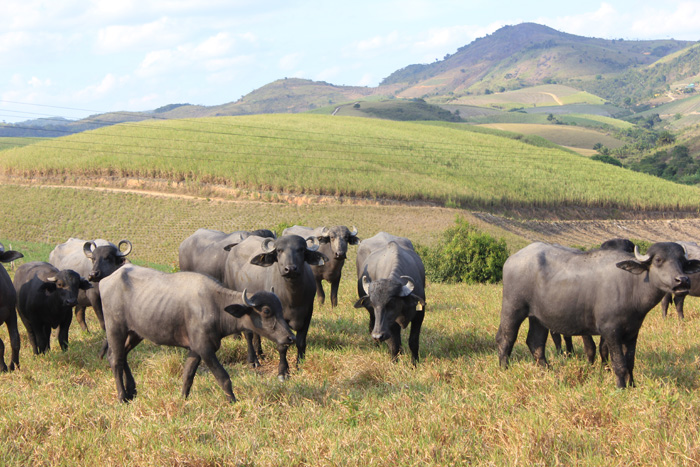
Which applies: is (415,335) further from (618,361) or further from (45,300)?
(45,300)

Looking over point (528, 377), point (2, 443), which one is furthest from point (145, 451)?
point (528, 377)

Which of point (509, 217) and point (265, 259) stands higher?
point (265, 259)

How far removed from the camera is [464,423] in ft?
20.8

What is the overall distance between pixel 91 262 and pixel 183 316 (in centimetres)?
656

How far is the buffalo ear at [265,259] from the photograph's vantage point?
395 inches

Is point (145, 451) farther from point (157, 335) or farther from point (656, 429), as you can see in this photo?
point (656, 429)

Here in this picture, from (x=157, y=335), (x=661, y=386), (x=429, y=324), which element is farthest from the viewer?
(x=429, y=324)

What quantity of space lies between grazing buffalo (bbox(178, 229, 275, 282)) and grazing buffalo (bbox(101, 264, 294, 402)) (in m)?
4.73

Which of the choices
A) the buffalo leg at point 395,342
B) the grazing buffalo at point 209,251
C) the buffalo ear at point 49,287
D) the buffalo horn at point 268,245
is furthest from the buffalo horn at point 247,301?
the grazing buffalo at point 209,251

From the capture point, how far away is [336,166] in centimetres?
6475

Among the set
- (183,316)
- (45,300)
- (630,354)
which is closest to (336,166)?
(45,300)

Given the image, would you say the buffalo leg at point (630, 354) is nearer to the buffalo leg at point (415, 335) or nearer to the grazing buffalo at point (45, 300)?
the buffalo leg at point (415, 335)

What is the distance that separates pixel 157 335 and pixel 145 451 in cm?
238

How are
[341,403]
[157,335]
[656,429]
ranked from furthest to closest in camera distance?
[157,335]
[341,403]
[656,429]
